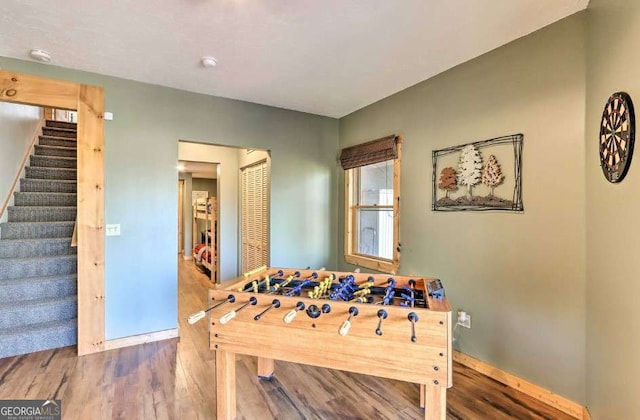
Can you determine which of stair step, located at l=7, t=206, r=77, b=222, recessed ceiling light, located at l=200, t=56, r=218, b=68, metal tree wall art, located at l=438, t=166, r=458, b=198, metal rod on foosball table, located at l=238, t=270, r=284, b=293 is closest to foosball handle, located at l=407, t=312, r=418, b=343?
metal rod on foosball table, located at l=238, t=270, r=284, b=293

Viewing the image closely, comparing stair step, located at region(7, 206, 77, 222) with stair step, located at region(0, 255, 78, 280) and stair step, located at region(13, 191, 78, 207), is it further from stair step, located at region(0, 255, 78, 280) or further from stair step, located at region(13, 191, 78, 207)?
stair step, located at region(0, 255, 78, 280)

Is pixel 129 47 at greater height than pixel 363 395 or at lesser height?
greater

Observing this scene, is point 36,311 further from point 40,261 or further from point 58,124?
point 58,124

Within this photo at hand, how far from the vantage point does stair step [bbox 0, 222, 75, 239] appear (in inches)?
138

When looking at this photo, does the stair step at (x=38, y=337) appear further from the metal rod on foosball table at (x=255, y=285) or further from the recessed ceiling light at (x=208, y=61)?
the recessed ceiling light at (x=208, y=61)

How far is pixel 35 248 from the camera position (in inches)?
134

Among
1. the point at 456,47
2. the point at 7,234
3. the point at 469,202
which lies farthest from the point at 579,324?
the point at 7,234

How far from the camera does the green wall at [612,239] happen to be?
4.26ft

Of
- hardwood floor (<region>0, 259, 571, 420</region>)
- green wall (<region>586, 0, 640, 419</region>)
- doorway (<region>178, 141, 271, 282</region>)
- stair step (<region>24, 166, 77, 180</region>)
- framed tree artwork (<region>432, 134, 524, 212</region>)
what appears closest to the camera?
green wall (<region>586, 0, 640, 419</region>)

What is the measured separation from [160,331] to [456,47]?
370 cm

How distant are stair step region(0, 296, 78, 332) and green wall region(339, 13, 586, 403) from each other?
3517 millimetres

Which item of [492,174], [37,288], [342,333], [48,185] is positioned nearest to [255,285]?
[342,333]

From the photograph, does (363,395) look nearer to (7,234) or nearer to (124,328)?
(124,328)

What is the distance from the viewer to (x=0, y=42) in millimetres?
2316
